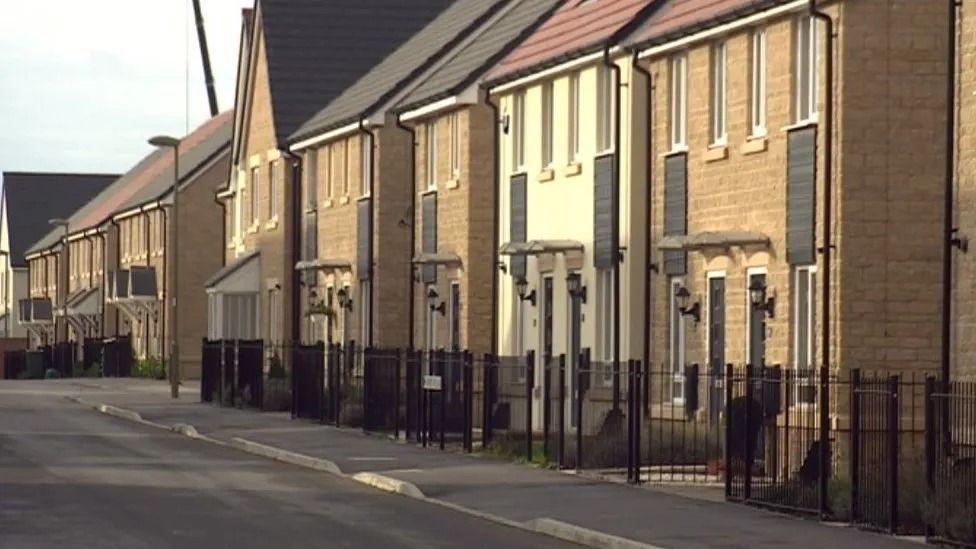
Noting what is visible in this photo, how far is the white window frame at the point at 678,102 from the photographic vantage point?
109 ft

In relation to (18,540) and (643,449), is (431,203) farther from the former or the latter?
(18,540)

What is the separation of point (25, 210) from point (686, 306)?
100 m

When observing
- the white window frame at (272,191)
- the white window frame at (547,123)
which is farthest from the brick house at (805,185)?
the white window frame at (272,191)

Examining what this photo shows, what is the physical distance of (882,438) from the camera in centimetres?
2197

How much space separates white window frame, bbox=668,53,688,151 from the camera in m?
33.3

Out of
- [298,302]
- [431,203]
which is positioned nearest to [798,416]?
[431,203]

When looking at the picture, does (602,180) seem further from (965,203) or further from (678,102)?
(965,203)

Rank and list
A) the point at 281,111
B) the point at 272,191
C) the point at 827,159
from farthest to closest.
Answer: the point at 272,191
the point at 281,111
the point at 827,159

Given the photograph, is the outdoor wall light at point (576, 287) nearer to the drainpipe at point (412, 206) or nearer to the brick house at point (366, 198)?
the drainpipe at point (412, 206)

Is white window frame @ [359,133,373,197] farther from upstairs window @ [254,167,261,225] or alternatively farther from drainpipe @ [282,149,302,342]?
upstairs window @ [254,167,261,225]

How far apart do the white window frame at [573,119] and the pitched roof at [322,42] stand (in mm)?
20644

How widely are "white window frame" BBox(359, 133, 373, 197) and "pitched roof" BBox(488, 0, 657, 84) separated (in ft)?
22.8

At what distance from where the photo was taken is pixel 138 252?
88.6 metres

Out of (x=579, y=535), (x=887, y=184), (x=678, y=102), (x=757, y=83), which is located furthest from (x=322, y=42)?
(x=579, y=535)
